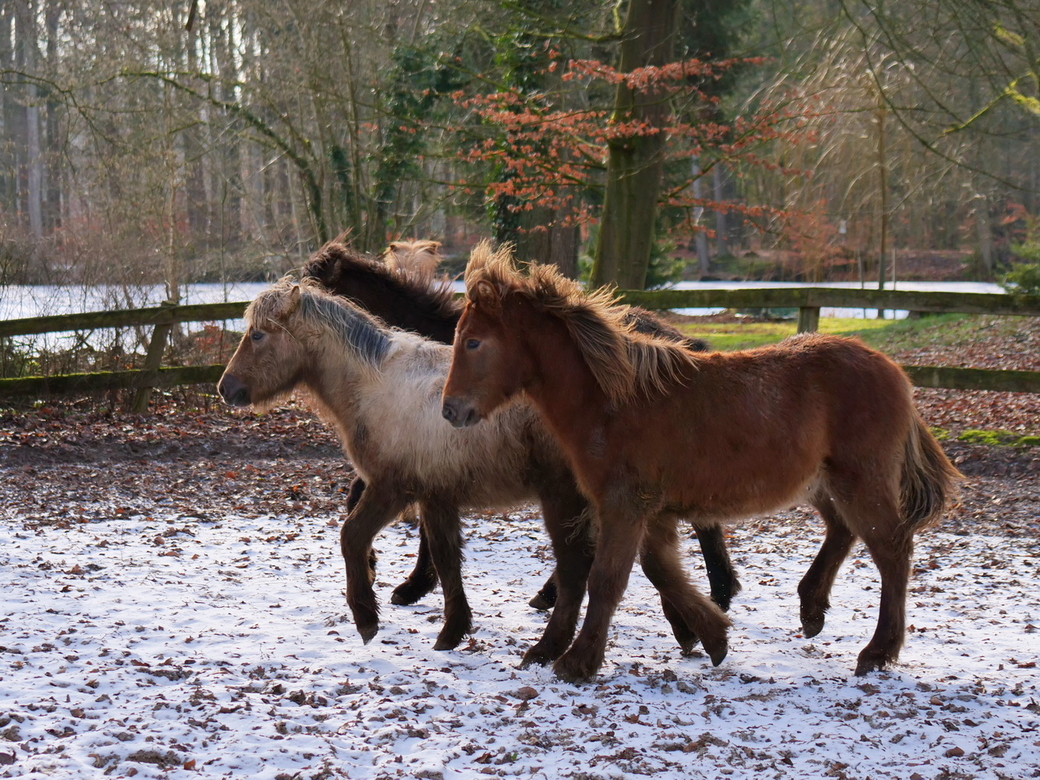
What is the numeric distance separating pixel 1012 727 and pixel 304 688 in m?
2.92

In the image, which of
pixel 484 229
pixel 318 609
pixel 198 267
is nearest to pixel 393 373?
pixel 318 609

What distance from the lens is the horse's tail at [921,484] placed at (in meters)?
4.77

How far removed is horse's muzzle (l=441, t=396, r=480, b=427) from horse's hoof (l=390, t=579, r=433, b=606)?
1.78 m

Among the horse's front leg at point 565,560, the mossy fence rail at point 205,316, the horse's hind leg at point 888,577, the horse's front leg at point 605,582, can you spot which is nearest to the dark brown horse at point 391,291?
the horse's front leg at point 565,560

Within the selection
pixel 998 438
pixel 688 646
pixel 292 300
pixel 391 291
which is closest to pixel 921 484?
pixel 688 646

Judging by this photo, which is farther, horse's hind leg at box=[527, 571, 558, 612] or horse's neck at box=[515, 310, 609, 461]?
horse's hind leg at box=[527, 571, 558, 612]

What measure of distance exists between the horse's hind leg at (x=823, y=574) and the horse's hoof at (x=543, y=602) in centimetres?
142

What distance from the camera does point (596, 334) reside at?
4504 millimetres

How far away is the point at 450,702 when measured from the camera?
4.21m

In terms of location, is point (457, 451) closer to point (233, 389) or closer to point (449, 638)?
point (449, 638)

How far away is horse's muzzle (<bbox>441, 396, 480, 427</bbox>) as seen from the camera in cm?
436

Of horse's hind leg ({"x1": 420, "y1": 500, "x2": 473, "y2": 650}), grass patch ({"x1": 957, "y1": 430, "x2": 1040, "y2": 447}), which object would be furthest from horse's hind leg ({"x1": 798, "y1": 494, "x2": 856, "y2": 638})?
grass patch ({"x1": 957, "y1": 430, "x2": 1040, "y2": 447})

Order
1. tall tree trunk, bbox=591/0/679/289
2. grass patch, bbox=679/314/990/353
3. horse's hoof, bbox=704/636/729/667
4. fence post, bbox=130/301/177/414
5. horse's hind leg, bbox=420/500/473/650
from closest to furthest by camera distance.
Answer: horse's hoof, bbox=704/636/729/667 < horse's hind leg, bbox=420/500/473/650 < fence post, bbox=130/301/177/414 < tall tree trunk, bbox=591/0/679/289 < grass patch, bbox=679/314/990/353

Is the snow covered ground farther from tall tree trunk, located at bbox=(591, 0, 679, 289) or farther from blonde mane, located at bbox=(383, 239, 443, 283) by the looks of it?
tall tree trunk, located at bbox=(591, 0, 679, 289)
